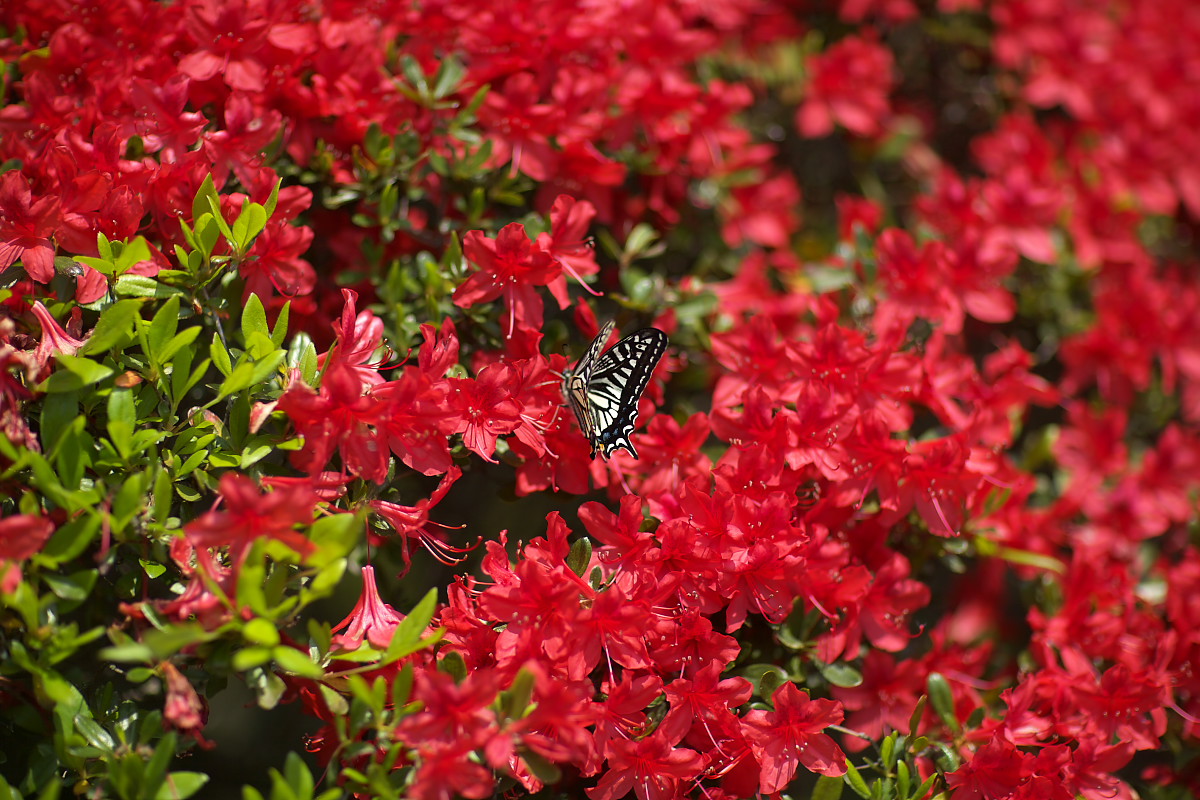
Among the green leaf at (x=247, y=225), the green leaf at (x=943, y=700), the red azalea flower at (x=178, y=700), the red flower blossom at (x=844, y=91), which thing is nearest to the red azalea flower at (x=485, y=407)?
the green leaf at (x=247, y=225)

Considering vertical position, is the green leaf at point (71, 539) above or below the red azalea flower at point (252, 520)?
below

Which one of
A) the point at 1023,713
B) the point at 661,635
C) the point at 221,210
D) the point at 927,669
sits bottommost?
the point at 927,669

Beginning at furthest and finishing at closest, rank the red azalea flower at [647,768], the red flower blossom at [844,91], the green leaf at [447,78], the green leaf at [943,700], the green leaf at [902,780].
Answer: the red flower blossom at [844,91] → the green leaf at [447,78] → the green leaf at [943,700] → the green leaf at [902,780] → the red azalea flower at [647,768]

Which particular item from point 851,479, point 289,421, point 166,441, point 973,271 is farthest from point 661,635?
point 973,271

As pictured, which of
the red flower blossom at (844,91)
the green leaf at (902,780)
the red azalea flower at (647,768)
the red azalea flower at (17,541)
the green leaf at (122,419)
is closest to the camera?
the red azalea flower at (17,541)

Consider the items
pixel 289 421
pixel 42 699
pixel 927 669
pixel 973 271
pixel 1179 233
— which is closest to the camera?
pixel 42 699

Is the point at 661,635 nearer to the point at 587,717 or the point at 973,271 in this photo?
the point at 587,717

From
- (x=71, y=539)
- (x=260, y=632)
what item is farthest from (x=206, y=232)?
(x=260, y=632)

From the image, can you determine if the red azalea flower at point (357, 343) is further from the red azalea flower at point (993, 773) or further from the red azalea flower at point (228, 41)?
the red azalea flower at point (993, 773)

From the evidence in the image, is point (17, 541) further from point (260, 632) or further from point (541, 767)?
point (541, 767)
